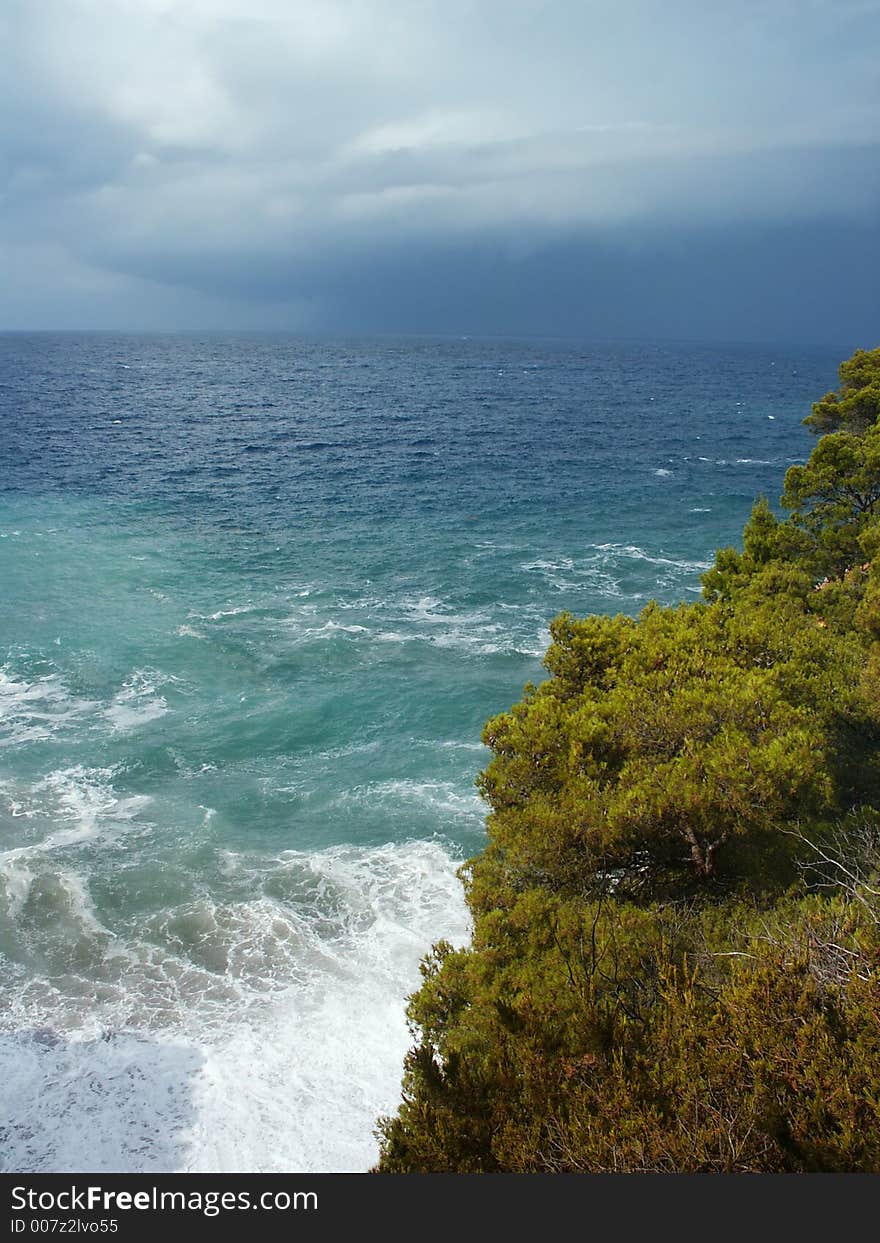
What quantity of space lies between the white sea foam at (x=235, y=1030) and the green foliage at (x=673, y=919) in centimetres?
355

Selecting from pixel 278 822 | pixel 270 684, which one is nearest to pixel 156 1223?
pixel 278 822

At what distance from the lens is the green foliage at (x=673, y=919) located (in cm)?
939

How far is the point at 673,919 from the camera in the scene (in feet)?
46.6

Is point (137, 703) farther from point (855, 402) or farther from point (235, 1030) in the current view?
point (855, 402)

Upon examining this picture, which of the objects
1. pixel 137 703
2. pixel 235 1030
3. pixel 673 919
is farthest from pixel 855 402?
pixel 235 1030

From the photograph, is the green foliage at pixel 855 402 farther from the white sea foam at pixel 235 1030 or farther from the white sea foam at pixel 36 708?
the white sea foam at pixel 36 708

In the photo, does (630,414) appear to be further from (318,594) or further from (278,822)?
(278,822)

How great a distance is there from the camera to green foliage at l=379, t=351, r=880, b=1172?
9391 millimetres

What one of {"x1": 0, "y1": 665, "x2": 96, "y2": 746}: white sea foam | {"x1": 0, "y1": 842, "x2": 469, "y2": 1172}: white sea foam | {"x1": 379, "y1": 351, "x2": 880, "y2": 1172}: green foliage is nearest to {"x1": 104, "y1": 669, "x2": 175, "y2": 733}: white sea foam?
{"x1": 0, "y1": 665, "x2": 96, "y2": 746}: white sea foam

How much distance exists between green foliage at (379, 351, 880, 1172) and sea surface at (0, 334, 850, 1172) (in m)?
5.75

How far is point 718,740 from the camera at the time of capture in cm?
1560

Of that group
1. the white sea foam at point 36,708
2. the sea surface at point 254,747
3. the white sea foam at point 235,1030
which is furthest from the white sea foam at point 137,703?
the white sea foam at point 235,1030

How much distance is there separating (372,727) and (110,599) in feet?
72.9

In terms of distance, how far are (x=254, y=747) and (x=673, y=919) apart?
21815mm
